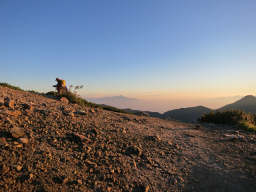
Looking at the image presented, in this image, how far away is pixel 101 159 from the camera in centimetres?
348

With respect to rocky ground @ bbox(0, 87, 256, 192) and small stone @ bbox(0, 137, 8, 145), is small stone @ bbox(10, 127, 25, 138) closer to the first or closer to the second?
rocky ground @ bbox(0, 87, 256, 192)

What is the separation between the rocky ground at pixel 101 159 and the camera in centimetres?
276

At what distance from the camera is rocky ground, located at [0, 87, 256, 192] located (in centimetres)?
276

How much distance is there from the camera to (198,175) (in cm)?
375

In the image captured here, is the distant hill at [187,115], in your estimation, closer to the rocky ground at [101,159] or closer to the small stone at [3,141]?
the rocky ground at [101,159]

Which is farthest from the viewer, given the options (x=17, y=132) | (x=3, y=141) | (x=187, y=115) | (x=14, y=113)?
(x=187, y=115)

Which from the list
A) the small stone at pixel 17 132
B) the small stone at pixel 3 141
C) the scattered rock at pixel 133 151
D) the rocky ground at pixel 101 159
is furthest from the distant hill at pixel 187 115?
the small stone at pixel 3 141

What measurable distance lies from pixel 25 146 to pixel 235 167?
4893mm

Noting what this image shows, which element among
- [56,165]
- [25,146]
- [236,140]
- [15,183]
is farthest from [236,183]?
[25,146]

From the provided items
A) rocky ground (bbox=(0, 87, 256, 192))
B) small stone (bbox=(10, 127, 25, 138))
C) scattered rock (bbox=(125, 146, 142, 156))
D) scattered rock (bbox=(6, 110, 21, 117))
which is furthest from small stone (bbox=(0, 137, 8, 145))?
scattered rock (bbox=(125, 146, 142, 156))

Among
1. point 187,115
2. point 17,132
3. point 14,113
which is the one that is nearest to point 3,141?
point 17,132

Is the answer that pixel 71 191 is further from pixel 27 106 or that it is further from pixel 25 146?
pixel 27 106

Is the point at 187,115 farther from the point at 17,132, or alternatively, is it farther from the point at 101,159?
the point at 17,132

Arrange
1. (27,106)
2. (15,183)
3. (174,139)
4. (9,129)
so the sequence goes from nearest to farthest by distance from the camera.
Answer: (15,183)
(9,129)
(27,106)
(174,139)
